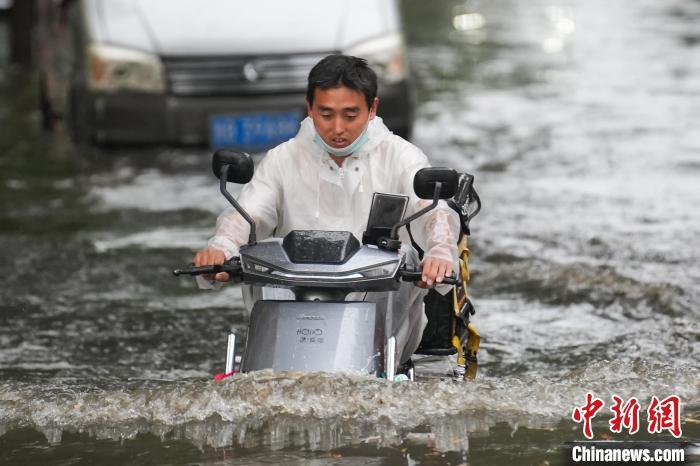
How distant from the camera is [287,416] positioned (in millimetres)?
5344

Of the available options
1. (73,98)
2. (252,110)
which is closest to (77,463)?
(252,110)

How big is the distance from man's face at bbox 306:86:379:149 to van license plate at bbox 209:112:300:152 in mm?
5753

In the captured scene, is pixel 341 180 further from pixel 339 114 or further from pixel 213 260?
pixel 213 260

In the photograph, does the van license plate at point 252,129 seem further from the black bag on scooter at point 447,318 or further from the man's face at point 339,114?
the man's face at point 339,114

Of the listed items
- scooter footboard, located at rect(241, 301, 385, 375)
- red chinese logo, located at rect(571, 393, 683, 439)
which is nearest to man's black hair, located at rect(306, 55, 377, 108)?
scooter footboard, located at rect(241, 301, 385, 375)

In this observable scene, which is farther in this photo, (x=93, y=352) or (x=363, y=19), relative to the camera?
(x=363, y=19)

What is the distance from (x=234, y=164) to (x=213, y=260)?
356 millimetres

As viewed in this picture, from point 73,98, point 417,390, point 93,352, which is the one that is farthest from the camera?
point 73,98

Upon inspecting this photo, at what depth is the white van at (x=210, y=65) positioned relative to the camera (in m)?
11.0

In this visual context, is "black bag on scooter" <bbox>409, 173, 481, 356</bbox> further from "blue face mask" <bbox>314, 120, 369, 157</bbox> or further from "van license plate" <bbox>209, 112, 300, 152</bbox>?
"van license plate" <bbox>209, 112, 300, 152</bbox>

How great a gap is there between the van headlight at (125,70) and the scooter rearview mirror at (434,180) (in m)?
6.30

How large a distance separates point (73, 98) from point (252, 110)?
1.73 meters

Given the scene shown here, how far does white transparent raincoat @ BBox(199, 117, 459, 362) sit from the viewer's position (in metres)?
Result: 5.38

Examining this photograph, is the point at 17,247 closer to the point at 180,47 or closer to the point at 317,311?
the point at 180,47
